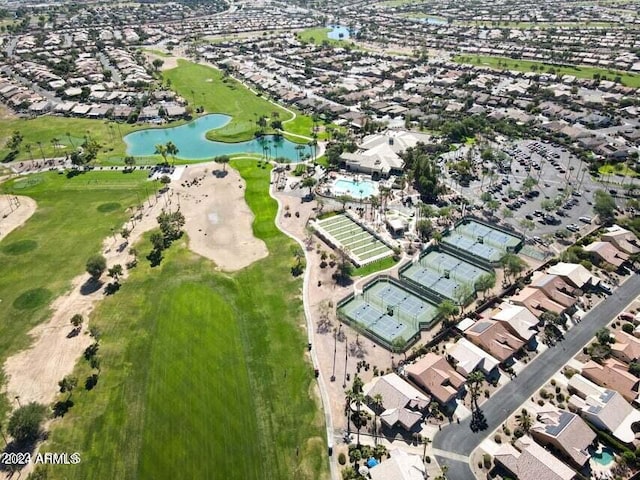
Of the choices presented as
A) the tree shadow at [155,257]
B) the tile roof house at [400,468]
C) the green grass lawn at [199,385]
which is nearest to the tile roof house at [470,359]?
the tile roof house at [400,468]

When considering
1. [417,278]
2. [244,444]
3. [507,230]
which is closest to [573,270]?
[507,230]

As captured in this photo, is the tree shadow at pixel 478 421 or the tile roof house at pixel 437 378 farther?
the tile roof house at pixel 437 378

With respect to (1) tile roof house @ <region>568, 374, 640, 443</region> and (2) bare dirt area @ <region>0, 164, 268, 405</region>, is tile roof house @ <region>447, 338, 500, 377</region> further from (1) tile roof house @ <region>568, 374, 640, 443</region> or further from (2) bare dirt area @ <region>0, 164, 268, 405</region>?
(2) bare dirt area @ <region>0, 164, 268, 405</region>

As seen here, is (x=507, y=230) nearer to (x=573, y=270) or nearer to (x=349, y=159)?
(x=573, y=270)

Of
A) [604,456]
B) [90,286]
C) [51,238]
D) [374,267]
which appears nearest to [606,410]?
[604,456]

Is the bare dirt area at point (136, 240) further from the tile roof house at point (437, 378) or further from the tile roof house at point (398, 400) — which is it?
the tile roof house at point (437, 378)

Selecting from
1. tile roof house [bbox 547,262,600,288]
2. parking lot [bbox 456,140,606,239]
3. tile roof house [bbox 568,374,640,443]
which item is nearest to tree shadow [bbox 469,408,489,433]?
tile roof house [bbox 568,374,640,443]

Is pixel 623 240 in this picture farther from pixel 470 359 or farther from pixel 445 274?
pixel 470 359
